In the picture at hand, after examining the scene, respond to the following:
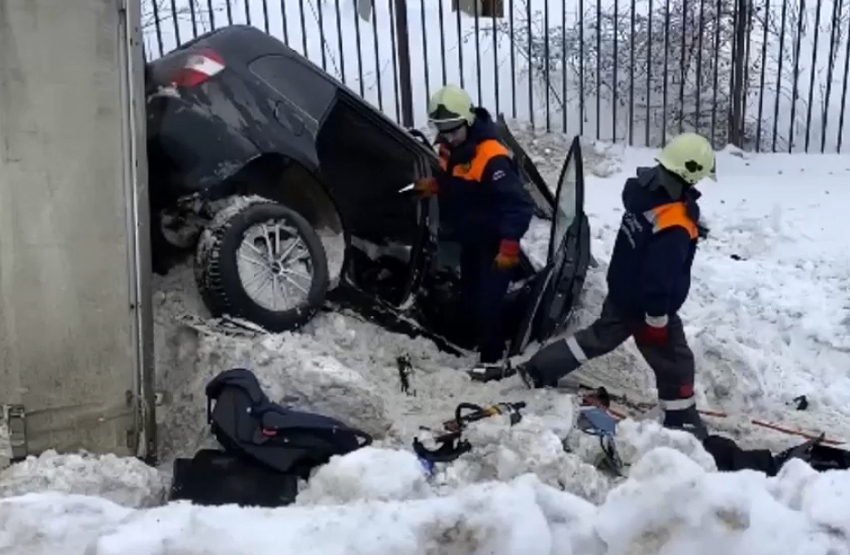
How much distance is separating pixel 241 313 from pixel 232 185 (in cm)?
62

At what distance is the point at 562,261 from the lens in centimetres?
586

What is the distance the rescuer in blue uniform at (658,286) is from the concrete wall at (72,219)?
6.92 feet

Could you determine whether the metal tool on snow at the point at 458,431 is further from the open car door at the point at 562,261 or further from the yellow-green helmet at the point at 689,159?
the yellow-green helmet at the point at 689,159

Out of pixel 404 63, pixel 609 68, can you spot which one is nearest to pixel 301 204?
pixel 404 63

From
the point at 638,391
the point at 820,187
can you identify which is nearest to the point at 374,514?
the point at 638,391

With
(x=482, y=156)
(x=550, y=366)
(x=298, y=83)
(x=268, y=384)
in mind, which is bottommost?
(x=550, y=366)

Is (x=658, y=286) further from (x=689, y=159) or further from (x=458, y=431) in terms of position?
(x=458, y=431)

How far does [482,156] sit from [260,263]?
1394 millimetres

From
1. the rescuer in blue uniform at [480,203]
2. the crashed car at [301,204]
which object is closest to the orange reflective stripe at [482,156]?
the rescuer in blue uniform at [480,203]

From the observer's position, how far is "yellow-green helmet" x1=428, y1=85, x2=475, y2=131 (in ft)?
20.2

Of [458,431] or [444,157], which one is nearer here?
[458,431]

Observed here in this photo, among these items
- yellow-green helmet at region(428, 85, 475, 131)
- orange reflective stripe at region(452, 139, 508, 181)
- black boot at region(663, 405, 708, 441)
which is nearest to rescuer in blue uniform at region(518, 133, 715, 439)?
black boot at region(663, 405, 708, 441)

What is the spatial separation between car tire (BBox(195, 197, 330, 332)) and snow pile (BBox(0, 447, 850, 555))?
2.08m

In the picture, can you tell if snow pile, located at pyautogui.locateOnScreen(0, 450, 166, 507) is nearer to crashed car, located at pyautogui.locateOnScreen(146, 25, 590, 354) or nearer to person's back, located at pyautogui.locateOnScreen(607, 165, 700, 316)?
crashed car, located at pyautogui.locateOnScreen(146, 25, 590, 354)
